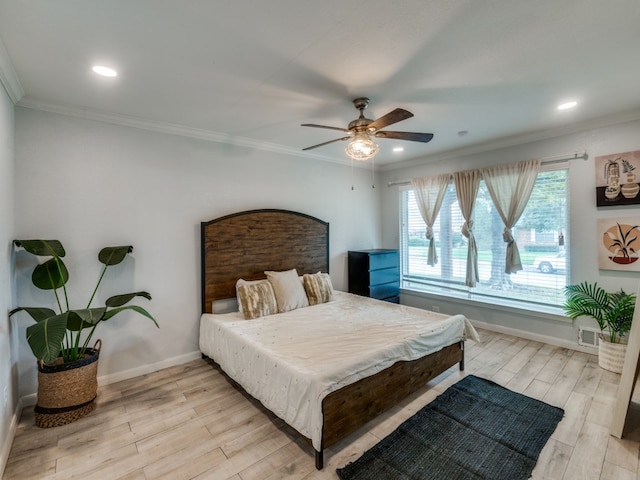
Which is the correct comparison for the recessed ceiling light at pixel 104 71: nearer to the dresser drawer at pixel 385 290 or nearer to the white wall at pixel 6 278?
the white wall at pixel 6 278

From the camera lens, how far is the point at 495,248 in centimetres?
421

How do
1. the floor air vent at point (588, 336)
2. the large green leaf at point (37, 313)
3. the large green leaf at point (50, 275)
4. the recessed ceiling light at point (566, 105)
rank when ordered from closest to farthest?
1. the large green leaf at point (37, 313)
2. the large green leaf at point (50, 275)
3. the recessed ceiling light at point (566, 105)
4. the floor air vent at point (588, 336)

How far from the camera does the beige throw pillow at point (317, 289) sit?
3.87m

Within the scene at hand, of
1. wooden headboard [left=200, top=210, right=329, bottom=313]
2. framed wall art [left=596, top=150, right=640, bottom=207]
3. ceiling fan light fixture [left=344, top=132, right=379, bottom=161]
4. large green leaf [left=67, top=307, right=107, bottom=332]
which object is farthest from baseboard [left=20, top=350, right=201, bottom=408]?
framed wall art [left=596, top=150, right=640, bottom=207]

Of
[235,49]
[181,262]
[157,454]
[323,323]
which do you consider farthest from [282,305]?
[235,49]

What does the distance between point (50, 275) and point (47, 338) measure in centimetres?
80

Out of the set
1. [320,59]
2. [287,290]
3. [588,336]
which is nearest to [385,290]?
[287,290]

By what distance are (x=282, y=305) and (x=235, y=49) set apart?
2597 millimetres

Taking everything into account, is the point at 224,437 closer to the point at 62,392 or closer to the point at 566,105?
the point at 62,392

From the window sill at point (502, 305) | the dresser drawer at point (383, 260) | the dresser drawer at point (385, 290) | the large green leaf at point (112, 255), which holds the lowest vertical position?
the window sill at point (502, 305)

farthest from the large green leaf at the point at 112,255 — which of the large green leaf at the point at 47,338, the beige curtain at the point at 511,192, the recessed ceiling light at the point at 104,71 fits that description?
the beige curtain at the point at 511,192

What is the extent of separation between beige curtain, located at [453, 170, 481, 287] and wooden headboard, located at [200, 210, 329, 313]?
2.12m

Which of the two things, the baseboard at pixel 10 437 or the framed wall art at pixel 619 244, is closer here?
the baseboard at pixel 10 437

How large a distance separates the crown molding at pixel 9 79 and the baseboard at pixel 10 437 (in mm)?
2507
